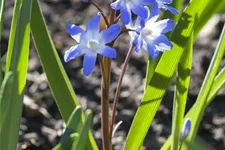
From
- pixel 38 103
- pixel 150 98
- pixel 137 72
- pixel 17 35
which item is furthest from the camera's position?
pixel 137 72

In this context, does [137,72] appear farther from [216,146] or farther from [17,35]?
[17,35]

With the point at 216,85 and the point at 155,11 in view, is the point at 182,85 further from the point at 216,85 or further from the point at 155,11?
the point at 155,11

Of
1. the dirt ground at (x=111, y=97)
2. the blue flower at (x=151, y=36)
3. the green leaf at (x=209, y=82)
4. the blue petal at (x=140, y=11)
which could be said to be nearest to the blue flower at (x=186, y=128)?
the green leaf at (x=209, y=82)

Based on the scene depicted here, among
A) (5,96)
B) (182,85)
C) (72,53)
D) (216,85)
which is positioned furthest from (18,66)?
(216,85)

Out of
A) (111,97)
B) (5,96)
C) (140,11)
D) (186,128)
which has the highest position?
(140,11)

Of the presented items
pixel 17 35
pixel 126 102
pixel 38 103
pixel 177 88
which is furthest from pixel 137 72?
pixel 17 35

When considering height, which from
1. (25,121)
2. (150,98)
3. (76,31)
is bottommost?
(25,121)

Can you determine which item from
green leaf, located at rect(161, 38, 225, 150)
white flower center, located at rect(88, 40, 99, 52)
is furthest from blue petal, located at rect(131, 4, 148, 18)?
green leaf, located at rect(161, 38, 225, 150)
